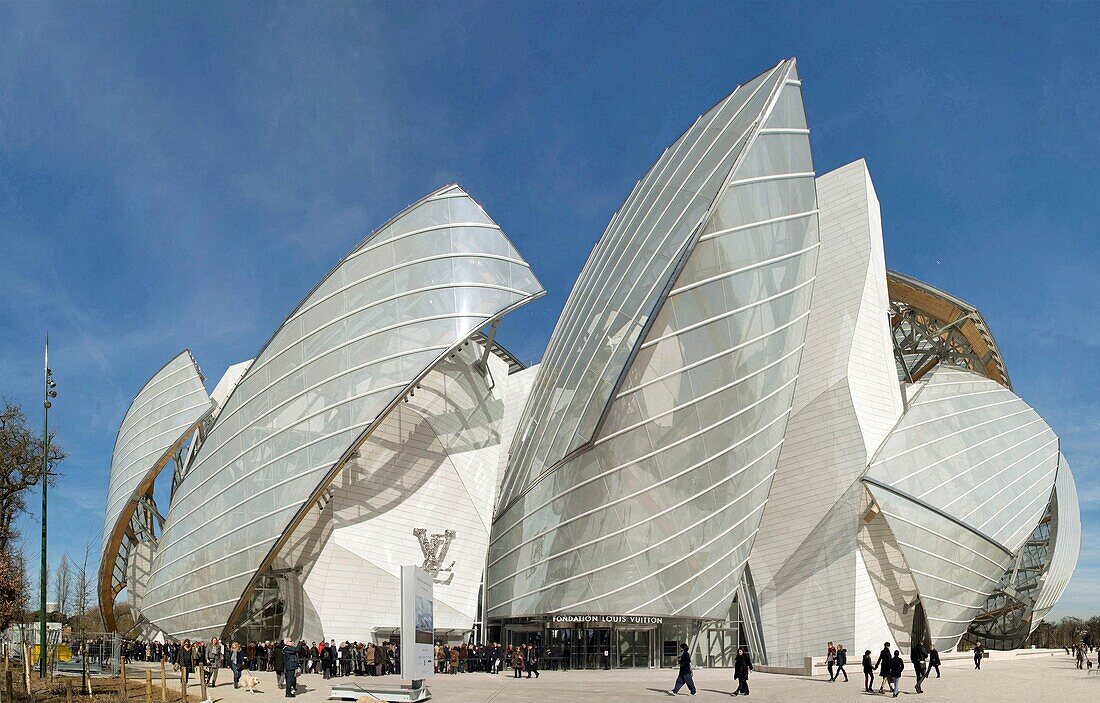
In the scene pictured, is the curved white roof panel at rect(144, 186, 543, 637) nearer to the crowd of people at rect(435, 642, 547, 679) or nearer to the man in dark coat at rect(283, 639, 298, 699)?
the crowd of people at rect(435, 642, 547, 679)

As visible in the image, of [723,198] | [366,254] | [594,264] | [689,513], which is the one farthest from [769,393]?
[366,254]

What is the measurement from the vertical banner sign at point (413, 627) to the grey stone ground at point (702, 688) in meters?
0.92

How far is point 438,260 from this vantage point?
108 ft

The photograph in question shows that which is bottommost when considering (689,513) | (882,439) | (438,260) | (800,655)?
(800,655)

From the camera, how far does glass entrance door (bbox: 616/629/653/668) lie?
3000cm

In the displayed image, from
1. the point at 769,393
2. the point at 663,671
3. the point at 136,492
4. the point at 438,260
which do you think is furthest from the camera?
the point at 136,492

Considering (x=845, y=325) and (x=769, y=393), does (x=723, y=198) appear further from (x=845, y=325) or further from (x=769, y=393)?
(x=845, y=325)

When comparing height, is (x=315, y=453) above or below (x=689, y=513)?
above

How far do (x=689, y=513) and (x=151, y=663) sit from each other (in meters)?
22.2

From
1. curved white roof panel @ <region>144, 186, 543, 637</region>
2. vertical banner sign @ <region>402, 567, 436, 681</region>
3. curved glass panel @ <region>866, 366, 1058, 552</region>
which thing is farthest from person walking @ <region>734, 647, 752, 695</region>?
curved white roof panel @ <region>144, 186, 543, 637</region>

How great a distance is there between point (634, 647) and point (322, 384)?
14565 mm

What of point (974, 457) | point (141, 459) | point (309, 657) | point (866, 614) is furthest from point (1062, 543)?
point (141, 459)

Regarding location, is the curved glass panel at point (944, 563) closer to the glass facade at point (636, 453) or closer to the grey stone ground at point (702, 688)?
the glass facade at point (636, 453)

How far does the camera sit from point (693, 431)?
1139 inches
